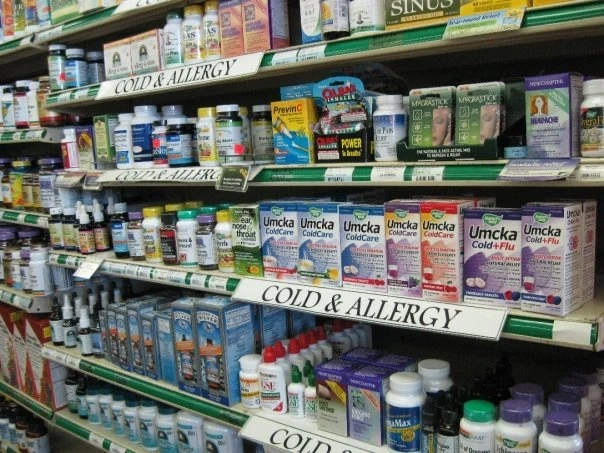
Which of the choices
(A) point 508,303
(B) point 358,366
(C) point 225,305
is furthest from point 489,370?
(C) point 225,305

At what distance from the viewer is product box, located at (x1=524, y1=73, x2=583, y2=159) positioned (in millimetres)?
1241

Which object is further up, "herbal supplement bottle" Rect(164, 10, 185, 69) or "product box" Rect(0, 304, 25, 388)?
"herbal supplement bottle" Rect(164, 10, 185, 69)

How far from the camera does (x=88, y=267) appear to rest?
2.42 meters

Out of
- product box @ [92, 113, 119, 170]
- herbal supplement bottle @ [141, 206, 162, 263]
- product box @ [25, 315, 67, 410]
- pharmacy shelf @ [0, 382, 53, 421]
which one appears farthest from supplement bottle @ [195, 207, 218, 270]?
pharmacy shelf @ [0, 382, 53, 421]

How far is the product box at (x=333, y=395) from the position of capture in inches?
64.8

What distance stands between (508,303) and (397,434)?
47 centimetres

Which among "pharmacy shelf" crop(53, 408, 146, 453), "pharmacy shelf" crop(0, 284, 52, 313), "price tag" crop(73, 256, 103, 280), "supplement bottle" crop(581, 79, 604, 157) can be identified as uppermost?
"supplement bottle" crop(581, 79, 604, 157)

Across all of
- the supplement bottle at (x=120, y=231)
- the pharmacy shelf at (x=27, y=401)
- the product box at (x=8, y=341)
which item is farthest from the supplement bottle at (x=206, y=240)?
the product box at (x=8, y=341)

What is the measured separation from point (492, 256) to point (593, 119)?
38 cm

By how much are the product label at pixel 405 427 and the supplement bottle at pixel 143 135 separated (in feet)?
4.48

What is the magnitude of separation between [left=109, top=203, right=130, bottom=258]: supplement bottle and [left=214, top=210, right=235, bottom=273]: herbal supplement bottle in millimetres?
573

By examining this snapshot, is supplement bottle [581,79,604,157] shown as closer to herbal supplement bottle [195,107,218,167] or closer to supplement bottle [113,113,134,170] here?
herbal supplement bottle [195,107,218,167]

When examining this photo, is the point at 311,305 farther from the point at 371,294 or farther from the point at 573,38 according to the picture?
the point at 573,38

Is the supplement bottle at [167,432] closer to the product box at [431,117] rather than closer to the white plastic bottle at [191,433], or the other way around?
the white plastic bottle at [191,433]
